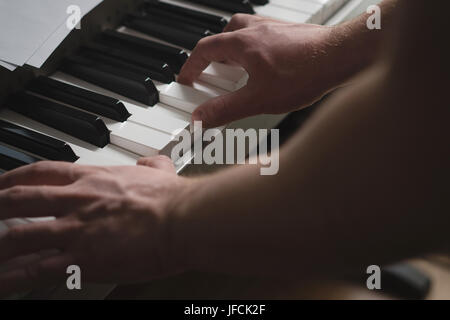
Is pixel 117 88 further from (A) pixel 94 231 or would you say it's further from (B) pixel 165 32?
(A) pixel 94 231

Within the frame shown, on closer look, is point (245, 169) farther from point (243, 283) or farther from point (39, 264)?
point (243, 283)

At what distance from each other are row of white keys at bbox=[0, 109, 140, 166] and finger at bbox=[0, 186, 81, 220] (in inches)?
7.2

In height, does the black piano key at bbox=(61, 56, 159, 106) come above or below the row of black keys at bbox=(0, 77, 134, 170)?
above

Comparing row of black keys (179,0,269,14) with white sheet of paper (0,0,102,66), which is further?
row of black keys (179,0,269,14)

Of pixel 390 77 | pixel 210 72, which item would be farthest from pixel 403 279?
pixel 390 77

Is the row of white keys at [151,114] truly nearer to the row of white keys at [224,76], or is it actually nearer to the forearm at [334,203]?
the row of white keys at [224,76]

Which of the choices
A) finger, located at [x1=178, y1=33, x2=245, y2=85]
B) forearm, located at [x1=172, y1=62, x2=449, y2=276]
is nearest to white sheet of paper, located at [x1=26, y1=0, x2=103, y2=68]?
finger, located at [x1=178, y1=33, x2=245, y2=85]

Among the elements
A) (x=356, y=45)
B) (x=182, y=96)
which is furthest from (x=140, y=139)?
(x=356, y=45)

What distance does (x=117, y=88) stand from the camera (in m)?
1.08

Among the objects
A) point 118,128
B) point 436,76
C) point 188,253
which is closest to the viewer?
point 436,76

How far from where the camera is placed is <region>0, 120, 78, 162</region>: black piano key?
95 cm

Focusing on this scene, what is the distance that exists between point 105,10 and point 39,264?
646 mm

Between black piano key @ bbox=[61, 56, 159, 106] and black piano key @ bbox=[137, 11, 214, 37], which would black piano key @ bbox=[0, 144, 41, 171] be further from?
black piano key @ bbox=[137, 11, 214, 37]

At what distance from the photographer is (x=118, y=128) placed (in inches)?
39.5
